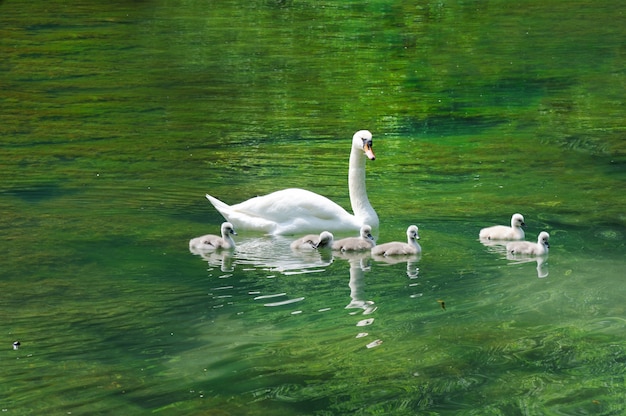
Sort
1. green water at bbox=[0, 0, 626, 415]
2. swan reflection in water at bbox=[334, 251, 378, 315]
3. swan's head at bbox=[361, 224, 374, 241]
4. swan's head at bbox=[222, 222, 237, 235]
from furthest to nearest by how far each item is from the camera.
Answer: swan's head at bbox=[361, 224, 374, 241]
swan's head at bbox=[222, 222, 237, 235]
swan reflection in water at bbox=[334, 251, 378, 315]
green water at bbox=[0, 0, 626, 415]

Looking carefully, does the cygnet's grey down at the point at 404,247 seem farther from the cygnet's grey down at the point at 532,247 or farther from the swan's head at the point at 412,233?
the cygnet's grey down at the point at 532,247

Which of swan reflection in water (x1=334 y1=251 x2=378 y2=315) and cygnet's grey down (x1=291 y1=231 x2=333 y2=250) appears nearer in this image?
Answer: swan reflection in water (x1=334 y1=251 x2=378 y2=315)

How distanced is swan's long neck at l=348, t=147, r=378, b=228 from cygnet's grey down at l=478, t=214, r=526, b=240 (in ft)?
3.39

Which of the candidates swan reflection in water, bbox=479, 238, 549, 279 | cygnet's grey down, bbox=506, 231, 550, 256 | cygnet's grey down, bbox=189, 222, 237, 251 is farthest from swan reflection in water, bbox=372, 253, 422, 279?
cygnet's grey down, bbox=189, 222, 237, 251

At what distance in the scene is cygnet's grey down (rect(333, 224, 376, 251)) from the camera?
31.9 feet

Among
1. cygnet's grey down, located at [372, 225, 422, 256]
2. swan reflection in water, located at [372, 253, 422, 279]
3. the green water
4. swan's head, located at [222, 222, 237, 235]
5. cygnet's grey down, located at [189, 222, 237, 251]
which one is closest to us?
the green water

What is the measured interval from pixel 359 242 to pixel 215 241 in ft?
3.73

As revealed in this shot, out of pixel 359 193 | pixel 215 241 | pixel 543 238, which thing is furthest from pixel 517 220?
pixel 215 241

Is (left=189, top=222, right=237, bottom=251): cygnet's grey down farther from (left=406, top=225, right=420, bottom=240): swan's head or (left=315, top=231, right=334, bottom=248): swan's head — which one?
(left=406, top=225, right=420, bottom=240): swan's head

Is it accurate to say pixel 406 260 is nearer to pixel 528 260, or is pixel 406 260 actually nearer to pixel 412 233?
pixel 412 233

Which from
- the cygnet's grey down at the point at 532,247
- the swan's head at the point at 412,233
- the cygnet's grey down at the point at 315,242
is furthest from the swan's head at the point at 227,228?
the cygnet's grey down at the point at 532,247

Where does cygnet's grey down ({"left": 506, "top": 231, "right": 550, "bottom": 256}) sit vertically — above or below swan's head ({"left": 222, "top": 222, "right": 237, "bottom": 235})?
below

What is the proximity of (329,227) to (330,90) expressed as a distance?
7884mm

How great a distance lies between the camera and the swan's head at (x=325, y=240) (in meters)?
9.73
